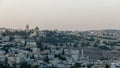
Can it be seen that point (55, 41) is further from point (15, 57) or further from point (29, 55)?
point (15, 57)

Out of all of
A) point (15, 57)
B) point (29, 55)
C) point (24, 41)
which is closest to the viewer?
point (15, 57)

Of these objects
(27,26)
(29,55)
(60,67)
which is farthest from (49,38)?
(60,67)

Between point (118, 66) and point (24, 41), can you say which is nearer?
point (118, 66)

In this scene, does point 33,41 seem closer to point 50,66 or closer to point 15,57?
point 15,57

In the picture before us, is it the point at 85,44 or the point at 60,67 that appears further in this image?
the point at 85,44

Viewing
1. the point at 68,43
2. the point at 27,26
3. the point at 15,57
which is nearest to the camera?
the point at 15,57

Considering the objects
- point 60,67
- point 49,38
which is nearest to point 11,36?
point 49,38

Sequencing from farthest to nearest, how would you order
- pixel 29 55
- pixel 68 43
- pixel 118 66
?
pixel 68 43, pixel 29 55, pixel 118 66

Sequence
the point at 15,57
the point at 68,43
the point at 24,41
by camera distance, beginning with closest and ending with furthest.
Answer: the point at 15,57
the point at 24,41
the point at 68,43

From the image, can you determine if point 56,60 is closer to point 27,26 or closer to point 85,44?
point 85,44
